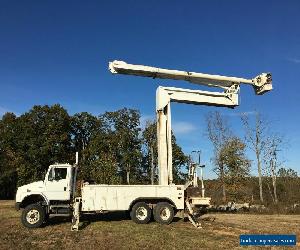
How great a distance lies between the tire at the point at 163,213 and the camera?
1912 cm

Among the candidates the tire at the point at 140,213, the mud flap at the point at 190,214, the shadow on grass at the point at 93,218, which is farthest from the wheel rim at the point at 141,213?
the mud flap at the point at 190,214

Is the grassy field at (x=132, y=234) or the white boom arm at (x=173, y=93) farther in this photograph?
the white boom arm at (x=173, y=93)

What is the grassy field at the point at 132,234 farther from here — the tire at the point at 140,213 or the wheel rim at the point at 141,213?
the wheel rim at the point at 141,213

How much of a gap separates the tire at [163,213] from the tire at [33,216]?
542cm

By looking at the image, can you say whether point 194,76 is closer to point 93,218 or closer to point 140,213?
point 140,213

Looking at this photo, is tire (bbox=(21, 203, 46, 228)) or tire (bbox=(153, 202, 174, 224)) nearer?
tire (bbox=(21, 203, 46, 228))

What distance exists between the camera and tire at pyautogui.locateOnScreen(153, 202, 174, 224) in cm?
1912

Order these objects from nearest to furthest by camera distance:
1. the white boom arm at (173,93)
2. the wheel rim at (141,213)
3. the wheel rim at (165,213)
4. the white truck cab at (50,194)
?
the white truck cab at (50,194)
the wheel rim at (141,213)
the wheel rim at (165,213)
the white boom arm at (173,93)

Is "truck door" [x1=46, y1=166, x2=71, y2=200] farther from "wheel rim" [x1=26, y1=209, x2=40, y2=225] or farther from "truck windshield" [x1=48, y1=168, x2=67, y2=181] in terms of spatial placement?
"wheel rim" [x1=26, y1=209, x2=40, y2=225]

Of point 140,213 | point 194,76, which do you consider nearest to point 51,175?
point 140,213

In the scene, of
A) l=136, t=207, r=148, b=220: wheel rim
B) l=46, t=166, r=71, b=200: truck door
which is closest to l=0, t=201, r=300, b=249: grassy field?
l=136, t=207, r=148, b=220: wheel rim

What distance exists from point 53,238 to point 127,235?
9.64 feet

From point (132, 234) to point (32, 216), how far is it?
18.4 feet

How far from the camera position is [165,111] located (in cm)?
2205
